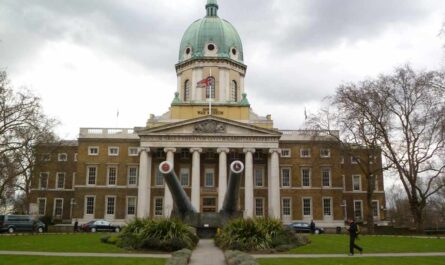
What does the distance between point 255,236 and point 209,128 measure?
32616 mm

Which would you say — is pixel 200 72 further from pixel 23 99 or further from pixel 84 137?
pixel 23 99

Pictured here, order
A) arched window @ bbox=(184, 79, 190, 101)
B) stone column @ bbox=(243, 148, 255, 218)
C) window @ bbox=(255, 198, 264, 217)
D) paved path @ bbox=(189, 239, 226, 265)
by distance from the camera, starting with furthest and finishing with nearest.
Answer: arched window @ bbox=(184, 79, 190, 101) → window @ bbox=(255, 198, 264, 217) → stone column @ bbox=(243, 148, 255, 218) → paved path @ bbox=(189, 239, 226, 265)

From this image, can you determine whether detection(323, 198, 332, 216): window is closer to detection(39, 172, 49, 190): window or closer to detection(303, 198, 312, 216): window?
detection(303, 198, 312, 216): window

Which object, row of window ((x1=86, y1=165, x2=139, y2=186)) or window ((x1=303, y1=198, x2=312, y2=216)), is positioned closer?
window ((x1=303, y1=198, x2=312, y2=216))

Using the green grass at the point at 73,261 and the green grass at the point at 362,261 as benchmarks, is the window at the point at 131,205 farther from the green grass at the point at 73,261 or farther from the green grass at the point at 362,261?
the green grass at the point at 362,261

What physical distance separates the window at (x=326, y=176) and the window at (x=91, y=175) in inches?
1107

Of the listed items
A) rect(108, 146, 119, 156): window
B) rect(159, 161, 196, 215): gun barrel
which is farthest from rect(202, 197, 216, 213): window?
rect(159, 161, 196, 215): gun barrel

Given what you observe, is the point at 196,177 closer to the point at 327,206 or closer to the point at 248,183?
the point at 248,183

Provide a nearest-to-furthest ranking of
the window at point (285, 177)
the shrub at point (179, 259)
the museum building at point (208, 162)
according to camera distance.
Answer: the shrub at point (179, 259)
the museum building at point (208, 162)
the window at point (285, 177)

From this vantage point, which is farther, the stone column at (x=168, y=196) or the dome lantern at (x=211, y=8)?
the dome lantern at (x=211, y=8)

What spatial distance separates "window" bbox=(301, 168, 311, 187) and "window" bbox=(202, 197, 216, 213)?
11.5m

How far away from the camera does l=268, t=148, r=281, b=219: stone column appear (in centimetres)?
5347

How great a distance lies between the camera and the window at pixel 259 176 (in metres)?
58.4

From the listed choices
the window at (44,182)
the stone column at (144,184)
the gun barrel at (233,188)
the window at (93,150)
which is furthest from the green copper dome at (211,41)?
the gun barrel at (233,188)
